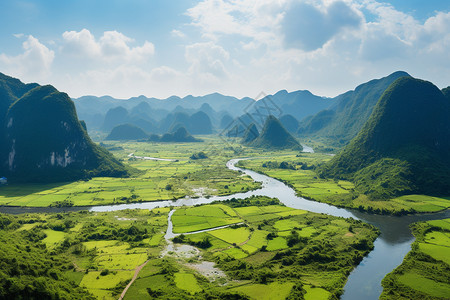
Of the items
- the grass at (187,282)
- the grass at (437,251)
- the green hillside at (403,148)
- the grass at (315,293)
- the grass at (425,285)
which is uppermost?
the green hillside at (403,148)

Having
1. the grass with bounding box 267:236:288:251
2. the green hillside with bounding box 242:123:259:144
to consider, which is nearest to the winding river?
the grass with bounding box 267:236:288:251

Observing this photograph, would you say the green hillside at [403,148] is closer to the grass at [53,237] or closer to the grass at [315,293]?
the grass at [315,293]

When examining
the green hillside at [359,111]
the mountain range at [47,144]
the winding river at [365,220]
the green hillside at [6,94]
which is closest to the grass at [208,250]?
the winding river at [365,220]

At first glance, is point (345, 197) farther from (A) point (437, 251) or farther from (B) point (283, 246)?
(B) point (283, 246)

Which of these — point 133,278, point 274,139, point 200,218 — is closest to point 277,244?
point 200,218

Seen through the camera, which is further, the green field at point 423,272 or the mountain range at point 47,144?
the mountain range at point 47,144

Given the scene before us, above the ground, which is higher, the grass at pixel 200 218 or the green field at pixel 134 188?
the green field at pixel 134 188
